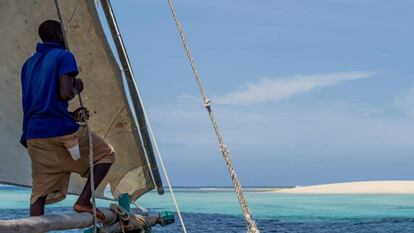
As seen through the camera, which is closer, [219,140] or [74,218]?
[74,218]

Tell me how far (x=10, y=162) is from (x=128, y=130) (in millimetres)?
1302

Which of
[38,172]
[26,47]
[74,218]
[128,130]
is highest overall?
[26,47]

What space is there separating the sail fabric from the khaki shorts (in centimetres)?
175

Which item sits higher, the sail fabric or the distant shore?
the distant shore

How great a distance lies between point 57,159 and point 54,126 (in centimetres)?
31

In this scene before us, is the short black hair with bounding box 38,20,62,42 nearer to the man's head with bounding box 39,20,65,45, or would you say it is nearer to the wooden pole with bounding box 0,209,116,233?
the man's head with bounding box 39,20,65,45

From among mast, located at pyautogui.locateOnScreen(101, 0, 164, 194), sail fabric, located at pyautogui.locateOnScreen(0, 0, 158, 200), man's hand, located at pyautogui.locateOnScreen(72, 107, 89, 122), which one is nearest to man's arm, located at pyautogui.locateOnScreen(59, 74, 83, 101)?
man's hand, located at pyautogui.locateOnScreen(72, 107, 89, 122)

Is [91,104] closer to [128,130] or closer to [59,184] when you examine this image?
[128,130]

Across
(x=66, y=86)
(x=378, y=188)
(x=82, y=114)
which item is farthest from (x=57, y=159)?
(x=378, y=188)

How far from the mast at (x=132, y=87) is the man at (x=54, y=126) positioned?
180cm

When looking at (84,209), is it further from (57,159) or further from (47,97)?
(47,97)

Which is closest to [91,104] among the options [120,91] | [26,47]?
[120,91]

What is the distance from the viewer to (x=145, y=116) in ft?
25.8

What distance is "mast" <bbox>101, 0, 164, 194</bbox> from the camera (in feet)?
25.9
